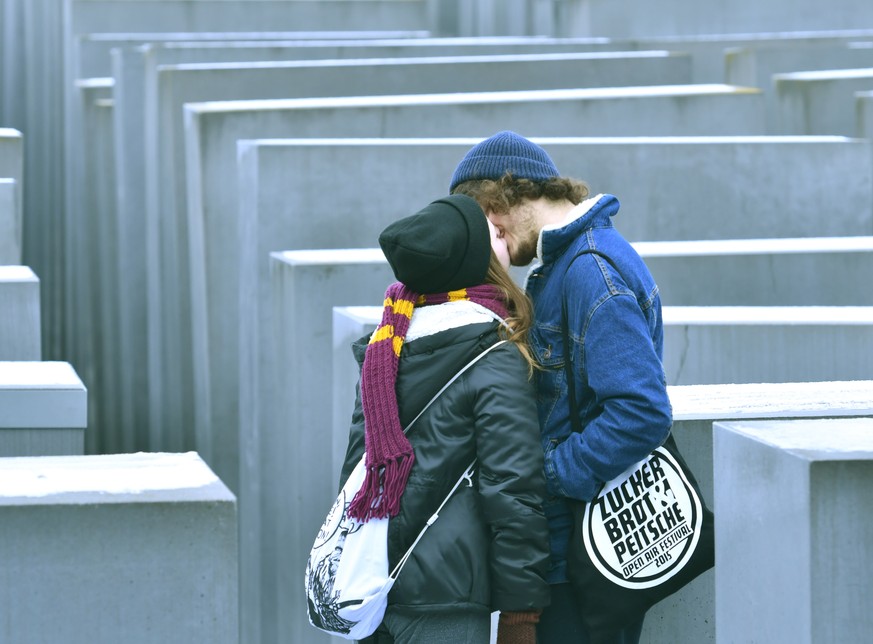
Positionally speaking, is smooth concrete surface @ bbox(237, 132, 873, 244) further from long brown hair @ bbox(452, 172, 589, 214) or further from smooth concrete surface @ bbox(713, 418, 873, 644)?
smooth concrete surface @ bbox(713, 418, 873, 644)

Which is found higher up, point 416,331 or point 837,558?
point 416,331

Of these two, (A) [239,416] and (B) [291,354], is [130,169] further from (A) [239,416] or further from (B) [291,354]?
(B) [291,354]

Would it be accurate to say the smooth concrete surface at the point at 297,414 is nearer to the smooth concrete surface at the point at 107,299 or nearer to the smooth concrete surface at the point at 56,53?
the smooth concrete surface at the point at 107,299

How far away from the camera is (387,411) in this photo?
10.3ft

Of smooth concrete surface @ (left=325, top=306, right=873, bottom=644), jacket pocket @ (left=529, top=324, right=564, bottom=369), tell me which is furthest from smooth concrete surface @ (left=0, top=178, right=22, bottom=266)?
jacket pocket @ (left=529, top=324, right=564, bottom=369)

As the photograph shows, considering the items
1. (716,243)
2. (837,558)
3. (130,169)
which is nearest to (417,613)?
(837,558)

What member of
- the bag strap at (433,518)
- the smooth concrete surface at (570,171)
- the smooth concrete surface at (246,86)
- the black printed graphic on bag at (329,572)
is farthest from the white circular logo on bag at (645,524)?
the smooth concrete surface at (246,86)

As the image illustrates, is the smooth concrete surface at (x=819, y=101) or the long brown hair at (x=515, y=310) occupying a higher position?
the smooth concrete surface at (x=819, y=101)

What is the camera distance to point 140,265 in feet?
44.8

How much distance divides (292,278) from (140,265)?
7585 mm

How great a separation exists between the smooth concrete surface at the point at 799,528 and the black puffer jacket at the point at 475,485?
42 cm

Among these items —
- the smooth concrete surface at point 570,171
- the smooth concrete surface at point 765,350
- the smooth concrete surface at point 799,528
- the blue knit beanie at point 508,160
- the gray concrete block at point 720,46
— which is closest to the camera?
the smooth concrete surface at point 799,528

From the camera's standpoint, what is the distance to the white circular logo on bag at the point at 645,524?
3094 mm

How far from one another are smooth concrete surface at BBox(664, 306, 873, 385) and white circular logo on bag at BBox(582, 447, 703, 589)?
196 cm
